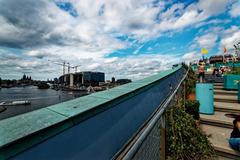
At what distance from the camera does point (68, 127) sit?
140 cm

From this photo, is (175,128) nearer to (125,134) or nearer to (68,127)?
(125,134)

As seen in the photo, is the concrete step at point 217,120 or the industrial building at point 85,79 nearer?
the concrete step at point 217,120

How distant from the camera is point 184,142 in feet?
9.79

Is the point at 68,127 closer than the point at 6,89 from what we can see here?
Yes

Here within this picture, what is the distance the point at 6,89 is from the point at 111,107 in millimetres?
172567

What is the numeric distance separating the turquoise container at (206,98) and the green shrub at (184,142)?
2.50 meters

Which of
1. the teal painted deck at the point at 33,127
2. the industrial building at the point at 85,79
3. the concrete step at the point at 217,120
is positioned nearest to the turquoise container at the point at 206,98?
the concrete step at the point at 217,120

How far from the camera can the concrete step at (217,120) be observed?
4449mm

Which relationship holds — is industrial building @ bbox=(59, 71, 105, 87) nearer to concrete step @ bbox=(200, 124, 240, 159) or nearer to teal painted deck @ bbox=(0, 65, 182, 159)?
concrete step @ bbox=(200, 124, 240, 159)

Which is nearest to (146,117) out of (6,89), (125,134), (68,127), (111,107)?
(125,134)

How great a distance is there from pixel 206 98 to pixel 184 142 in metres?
3.10

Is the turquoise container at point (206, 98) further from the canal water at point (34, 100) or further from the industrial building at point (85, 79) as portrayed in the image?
the industrial building at point (85, 79)

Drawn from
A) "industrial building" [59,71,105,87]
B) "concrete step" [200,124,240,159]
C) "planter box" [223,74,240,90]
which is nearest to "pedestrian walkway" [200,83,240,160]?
"concrete step" [200,124,240,159]

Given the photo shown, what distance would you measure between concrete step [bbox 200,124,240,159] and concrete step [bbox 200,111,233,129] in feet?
0.46
